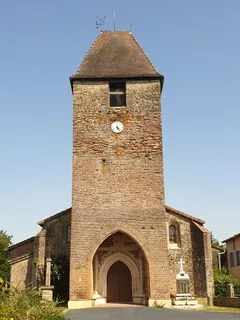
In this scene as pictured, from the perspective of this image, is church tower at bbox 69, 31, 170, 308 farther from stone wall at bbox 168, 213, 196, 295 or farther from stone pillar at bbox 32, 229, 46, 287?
stone pillar at bbox 32, 229, 46, 287

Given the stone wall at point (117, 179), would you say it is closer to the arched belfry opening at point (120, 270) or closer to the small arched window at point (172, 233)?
the arched belfry opening at point (120, 270)

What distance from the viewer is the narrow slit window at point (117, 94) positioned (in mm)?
26391

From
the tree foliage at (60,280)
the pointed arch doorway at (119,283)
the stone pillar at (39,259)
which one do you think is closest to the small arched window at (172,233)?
the pointed arch doorway at (119,283)

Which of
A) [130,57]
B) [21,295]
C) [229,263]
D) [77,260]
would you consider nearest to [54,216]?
[77,260]

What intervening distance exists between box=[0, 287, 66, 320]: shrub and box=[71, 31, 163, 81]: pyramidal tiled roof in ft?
52.8

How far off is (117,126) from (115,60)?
4.87 metres

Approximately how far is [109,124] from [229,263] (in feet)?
61.4

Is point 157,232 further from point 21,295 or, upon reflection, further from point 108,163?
point 21,295

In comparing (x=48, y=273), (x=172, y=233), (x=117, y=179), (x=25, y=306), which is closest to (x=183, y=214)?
(x=172, y=233)

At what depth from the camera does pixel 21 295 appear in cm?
1261

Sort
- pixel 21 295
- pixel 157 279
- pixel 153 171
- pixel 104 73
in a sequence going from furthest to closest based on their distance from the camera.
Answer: pixel 104 73 < pixel 153 171 < pixel 157 279 < pixel 21 295

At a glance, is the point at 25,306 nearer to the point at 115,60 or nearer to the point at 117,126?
the point at 117,126

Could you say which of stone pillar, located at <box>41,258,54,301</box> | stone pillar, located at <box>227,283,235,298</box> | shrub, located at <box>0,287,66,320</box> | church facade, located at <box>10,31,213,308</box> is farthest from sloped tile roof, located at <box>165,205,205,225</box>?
shrub, located at <box>0,287,66,320</box>

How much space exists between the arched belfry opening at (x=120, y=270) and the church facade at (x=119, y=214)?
0.19 ft
